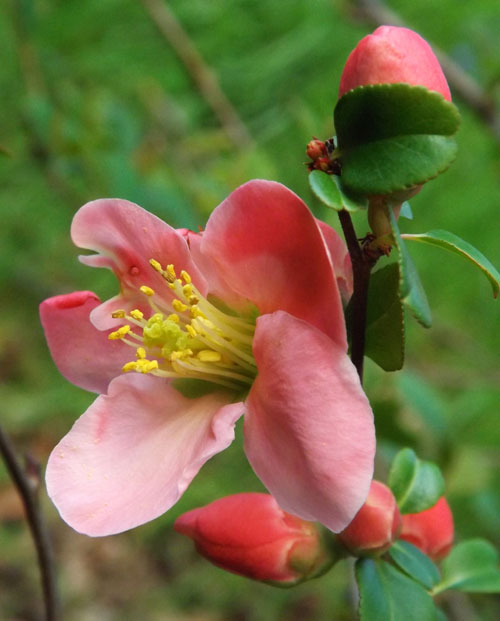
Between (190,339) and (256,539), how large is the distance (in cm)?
13

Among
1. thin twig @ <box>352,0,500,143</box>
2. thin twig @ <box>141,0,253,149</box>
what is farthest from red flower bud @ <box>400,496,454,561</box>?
thin twig @ <box>141,0,253,149</box>

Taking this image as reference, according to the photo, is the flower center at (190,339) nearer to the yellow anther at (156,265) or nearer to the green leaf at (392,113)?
the yellow anther at (156,265)

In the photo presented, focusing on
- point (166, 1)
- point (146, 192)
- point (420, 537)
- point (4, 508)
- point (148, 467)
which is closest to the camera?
point (148, 467)

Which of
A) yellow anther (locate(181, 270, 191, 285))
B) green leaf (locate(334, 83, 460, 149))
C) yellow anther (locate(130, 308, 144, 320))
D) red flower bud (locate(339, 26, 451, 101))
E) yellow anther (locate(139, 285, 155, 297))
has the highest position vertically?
red flower bud (locate(339, 26, 451, 101))

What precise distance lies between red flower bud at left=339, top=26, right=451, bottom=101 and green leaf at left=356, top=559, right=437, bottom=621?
0.28m

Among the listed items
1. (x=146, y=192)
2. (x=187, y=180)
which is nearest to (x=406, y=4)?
(x=187, y=180)

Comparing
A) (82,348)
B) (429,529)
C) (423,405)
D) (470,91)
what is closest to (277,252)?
(82,348)

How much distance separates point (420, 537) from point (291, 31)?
4.99 ft

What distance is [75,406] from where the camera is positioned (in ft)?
6.01

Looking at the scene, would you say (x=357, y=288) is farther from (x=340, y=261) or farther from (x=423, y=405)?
(x=423, y=405)

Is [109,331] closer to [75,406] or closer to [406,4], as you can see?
[75,406]

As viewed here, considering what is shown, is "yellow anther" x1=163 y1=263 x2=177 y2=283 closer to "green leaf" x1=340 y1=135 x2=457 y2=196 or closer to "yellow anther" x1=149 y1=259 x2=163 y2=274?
"yellow anther" x1=149 y1=259 x2=163 y2=274

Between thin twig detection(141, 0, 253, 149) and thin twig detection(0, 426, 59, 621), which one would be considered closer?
thin twig detection(0, 426, 59, 621)

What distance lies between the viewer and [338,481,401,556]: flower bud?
45 cm
